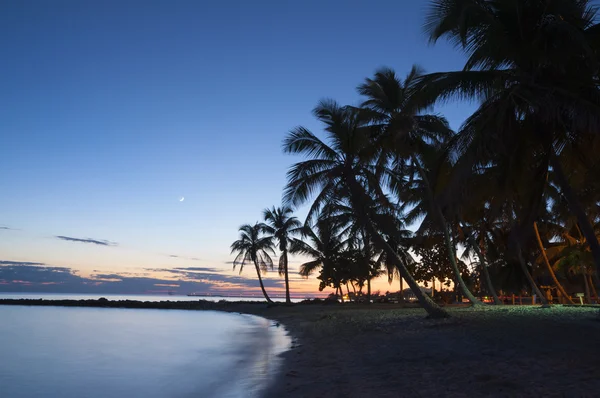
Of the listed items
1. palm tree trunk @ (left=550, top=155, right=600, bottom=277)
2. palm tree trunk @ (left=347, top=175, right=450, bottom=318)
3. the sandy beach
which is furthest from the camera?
palm tree trunk @ (left=347, top=175, right=450, bottom=318)

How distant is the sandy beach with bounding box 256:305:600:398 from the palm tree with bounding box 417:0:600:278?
268 centimetres

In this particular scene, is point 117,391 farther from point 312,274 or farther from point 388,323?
point 312,274

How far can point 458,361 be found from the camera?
7.31m

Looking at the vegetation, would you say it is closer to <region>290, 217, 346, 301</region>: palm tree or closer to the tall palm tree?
the tall palm tree

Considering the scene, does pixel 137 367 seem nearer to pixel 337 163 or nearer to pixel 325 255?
pixel 337 163

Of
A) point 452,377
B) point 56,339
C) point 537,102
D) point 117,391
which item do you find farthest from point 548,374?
point 56,339

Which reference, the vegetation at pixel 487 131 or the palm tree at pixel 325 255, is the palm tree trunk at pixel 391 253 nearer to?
the vegetation at pixel 487 131

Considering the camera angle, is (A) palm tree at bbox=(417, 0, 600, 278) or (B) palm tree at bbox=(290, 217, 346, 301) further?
(B) palm tree at bbox=(290, 217, 346, 301)

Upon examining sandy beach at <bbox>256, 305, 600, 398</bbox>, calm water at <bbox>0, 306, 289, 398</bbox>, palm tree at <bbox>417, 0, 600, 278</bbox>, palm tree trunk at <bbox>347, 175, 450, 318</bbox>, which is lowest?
calm water at <bbox>0, 306, 289, 398</bbox>

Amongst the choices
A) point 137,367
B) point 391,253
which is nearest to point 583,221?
point 391,253

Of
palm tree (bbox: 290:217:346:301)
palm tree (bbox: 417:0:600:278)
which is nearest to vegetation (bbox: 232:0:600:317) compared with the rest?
palm tree (bbox: 417:0:600:278)

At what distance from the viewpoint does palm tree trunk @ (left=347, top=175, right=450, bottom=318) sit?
45.8 ft

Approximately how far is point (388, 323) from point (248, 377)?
6.40 m

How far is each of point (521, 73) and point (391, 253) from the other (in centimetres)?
664
